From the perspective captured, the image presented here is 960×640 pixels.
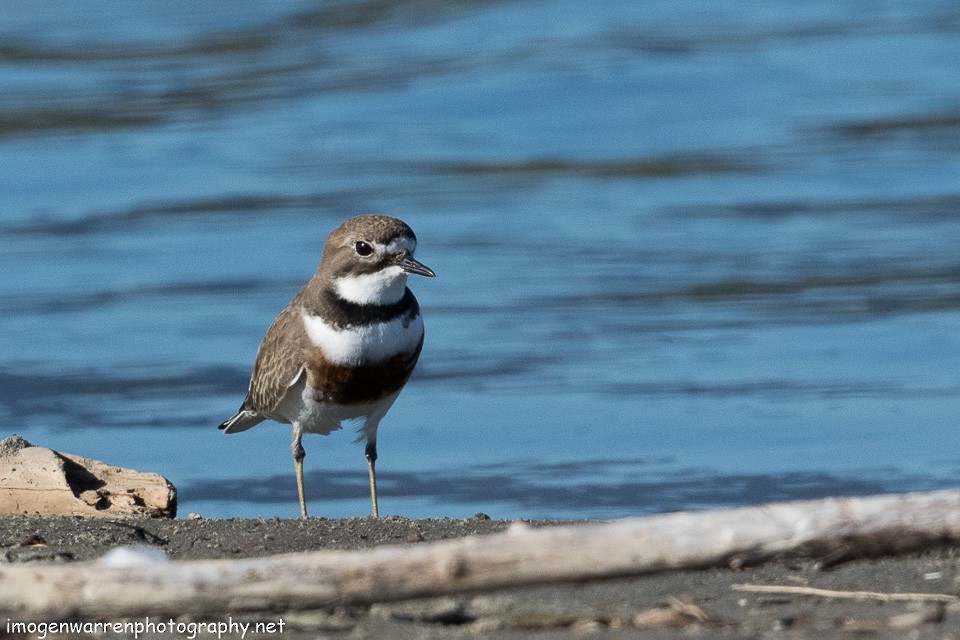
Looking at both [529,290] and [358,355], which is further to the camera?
[529,290]

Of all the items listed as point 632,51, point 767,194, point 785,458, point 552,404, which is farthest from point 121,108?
point 785,458

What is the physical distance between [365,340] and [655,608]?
113 inches

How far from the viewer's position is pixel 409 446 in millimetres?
8891

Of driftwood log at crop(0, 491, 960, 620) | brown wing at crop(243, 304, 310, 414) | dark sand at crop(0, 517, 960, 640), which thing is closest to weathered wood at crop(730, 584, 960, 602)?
dark sand at crop(0, 517, 960, 640)

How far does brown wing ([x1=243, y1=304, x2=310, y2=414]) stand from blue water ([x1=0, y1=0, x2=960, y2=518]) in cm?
121

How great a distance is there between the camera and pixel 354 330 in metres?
6.35

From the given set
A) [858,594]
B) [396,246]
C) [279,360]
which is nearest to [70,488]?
[279,360]

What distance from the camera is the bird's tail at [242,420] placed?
7.23m

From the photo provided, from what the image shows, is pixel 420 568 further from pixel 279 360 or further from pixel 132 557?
pixel 279 360

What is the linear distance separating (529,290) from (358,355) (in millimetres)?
5344

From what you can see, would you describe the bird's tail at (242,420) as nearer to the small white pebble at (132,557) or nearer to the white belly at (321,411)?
the white belly at (321,411)

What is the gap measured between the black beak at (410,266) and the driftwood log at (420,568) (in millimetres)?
3045

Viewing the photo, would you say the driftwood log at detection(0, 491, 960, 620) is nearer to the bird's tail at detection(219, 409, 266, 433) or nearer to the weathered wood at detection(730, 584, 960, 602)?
the weathered wood at detection(730, 584, 960, 602)

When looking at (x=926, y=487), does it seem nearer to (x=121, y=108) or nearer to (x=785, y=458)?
(x=785, y=458)
